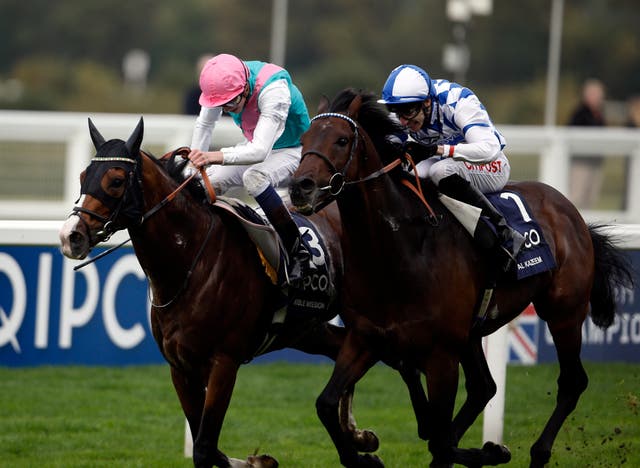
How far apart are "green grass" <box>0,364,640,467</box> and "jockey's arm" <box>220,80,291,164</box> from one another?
177 centimetres

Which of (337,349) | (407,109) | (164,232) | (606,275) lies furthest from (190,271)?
(606,275)

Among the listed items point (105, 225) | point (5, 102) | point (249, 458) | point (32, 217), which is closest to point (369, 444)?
point (249, 458)

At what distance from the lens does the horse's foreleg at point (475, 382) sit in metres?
6.36

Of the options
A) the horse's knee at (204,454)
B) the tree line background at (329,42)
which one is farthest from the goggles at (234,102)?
the tree line background at (329,42)

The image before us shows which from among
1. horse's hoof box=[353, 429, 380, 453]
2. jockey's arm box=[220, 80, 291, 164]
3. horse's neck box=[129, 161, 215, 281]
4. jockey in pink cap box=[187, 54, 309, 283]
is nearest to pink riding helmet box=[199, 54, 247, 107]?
jockey in pink cap box=[187, 54, 309, 283]

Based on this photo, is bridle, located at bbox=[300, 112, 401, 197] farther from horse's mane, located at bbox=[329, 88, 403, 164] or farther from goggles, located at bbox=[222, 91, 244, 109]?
goggles, located at bbox=[222, 91, 244, 109]

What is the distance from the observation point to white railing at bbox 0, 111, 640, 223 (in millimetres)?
13250

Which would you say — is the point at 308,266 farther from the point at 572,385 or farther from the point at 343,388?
the point at 572,385

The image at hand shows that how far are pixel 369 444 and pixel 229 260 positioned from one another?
135 centimetres

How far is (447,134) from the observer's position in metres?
6.06

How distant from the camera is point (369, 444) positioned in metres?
6.43

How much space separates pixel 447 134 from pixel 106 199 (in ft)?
5.72

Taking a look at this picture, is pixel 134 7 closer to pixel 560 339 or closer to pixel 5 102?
pixel 5 102

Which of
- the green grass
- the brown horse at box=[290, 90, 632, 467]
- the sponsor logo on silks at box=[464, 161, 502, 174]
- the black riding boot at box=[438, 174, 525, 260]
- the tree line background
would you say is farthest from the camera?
the tree line background
